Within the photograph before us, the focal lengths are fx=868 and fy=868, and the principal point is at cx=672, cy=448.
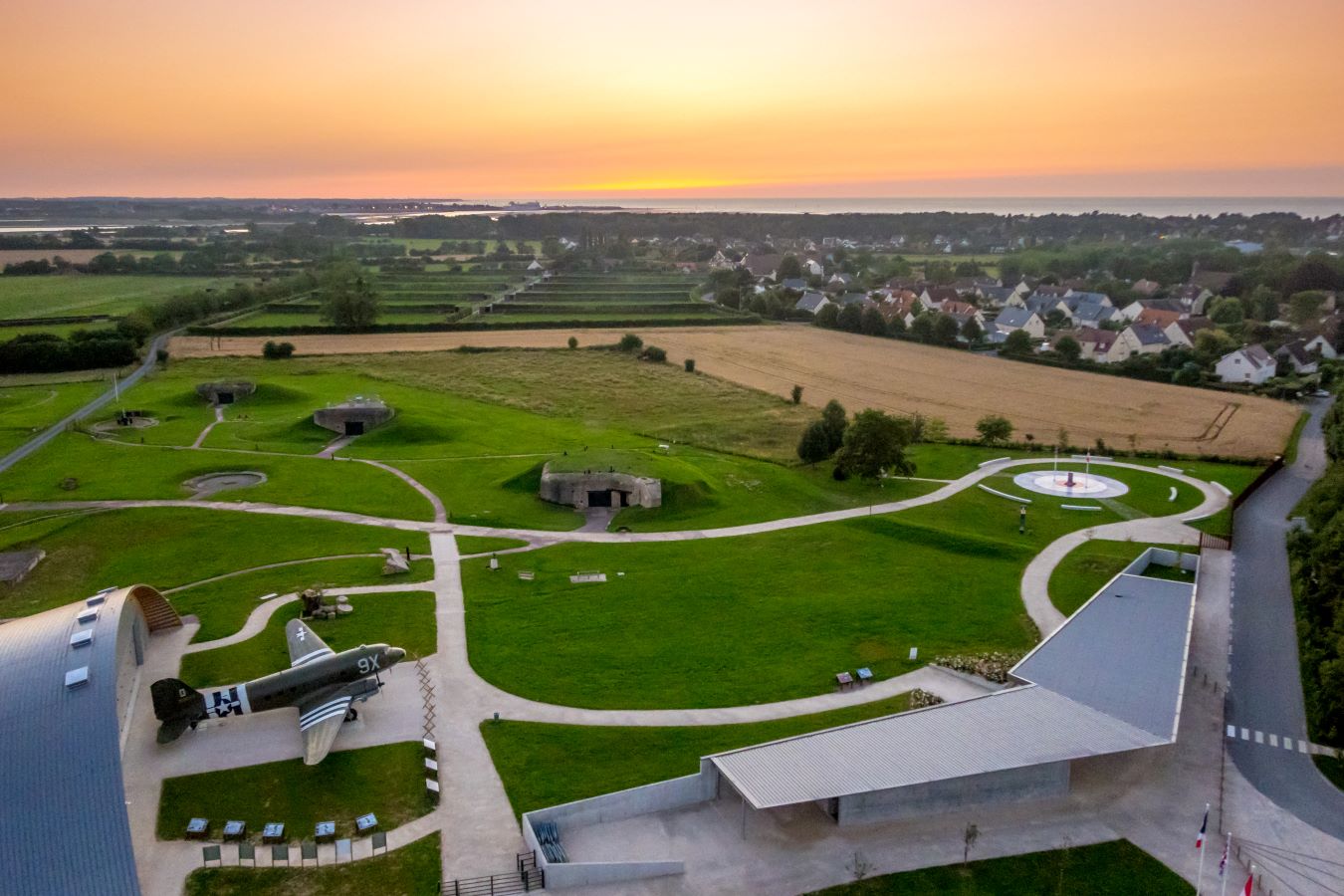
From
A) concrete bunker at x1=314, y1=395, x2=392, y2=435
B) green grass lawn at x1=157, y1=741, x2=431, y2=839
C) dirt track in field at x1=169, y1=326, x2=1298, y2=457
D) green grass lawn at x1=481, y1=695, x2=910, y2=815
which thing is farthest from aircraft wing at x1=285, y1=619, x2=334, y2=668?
dirt track in field at x1=169, y1=326, x2=1298, y2=457

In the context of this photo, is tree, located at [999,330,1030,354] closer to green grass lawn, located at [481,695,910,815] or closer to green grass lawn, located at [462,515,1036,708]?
green grass lawn, located at [462,515,1036,708]

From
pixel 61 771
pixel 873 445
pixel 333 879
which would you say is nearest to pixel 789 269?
pixel 873 445

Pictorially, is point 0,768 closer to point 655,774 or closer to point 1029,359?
point 655,774

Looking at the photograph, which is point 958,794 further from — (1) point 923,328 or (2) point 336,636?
(1) point 923,328

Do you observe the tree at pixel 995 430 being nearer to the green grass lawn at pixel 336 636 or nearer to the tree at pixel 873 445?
the tree at pixel 873 445

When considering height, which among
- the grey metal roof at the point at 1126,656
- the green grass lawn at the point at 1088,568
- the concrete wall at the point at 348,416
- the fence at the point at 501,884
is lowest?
the fence at the point at 501,884

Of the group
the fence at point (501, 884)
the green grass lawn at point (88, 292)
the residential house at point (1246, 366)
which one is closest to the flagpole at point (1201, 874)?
the fence at point (501, 884)

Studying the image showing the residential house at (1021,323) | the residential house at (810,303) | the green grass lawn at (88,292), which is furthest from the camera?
the residential house at (810,303)
